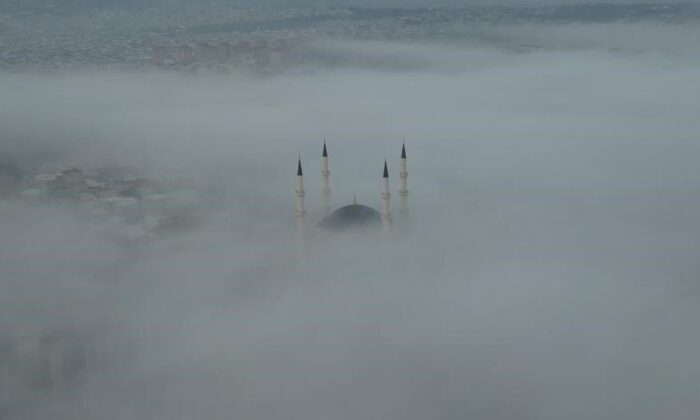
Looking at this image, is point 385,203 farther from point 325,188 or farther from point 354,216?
point 325,188

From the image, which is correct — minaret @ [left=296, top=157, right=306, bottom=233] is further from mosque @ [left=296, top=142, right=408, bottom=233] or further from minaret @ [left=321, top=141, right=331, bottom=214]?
minaret @ [left=321, top=141, right=331, bottom=214]

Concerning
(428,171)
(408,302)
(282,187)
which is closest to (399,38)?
(428,171)

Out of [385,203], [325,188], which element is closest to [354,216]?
[385,203]

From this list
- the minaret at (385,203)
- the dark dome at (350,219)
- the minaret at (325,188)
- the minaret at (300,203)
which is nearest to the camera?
the dark dome at (350,219)

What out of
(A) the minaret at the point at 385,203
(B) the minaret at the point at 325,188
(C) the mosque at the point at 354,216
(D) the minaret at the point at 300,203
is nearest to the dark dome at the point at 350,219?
(C) the mosque at the point at 354,216

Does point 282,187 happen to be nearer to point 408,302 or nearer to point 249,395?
point 408,302

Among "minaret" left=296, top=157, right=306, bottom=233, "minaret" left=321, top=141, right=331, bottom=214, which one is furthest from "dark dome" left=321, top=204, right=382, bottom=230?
"minaret" left=321, top=141, right=331, bottom=214

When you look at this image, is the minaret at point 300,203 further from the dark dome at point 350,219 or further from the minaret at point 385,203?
the minaret at point 385,203

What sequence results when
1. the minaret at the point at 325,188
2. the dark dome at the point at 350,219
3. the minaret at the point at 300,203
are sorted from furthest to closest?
1. the minaret at the point at 325,188
2. the minaret at the point at 300,203
3. the dark dome at the point at 350,219
